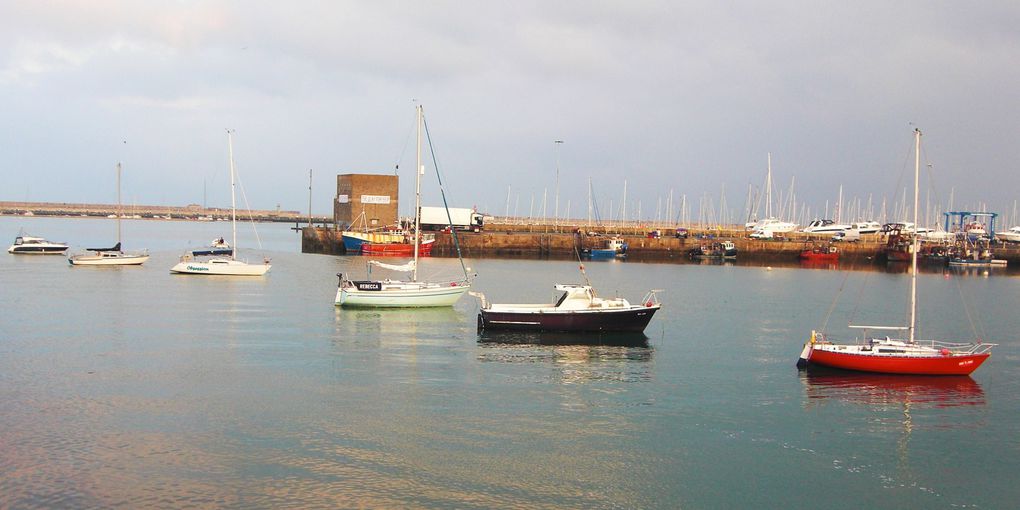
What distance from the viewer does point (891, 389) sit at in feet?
77.9

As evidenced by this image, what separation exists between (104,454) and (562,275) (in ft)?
156

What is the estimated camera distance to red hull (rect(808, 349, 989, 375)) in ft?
81.5

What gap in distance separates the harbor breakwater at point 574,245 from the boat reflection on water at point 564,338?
177 feet

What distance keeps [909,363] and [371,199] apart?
69.5 metres

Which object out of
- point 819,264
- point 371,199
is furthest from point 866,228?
point 371,199

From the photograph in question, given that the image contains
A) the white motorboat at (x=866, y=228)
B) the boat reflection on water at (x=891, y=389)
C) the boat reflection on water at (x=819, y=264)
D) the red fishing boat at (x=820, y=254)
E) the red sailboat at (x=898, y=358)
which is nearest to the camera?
the boat reflection on water at (x=891, y=389)

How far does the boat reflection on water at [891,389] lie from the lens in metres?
22.4

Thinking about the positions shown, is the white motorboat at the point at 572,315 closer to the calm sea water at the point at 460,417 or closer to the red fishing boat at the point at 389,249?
the calm sea water at the point at 460,417

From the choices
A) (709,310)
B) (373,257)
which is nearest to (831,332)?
(709,310)

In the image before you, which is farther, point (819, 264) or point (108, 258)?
point (819, 264)

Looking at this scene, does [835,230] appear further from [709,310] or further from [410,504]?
[410,504]

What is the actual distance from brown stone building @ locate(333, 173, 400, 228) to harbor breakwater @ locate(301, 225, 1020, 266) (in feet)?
11.9

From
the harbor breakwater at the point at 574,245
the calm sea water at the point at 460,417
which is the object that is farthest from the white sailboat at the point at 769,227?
the calm sea water at the point at 460,417

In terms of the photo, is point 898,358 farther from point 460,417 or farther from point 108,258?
point 108,258
